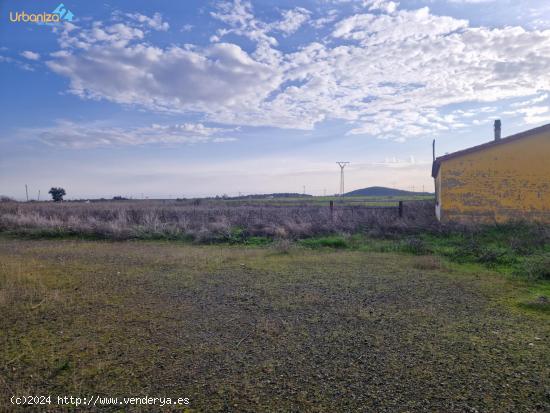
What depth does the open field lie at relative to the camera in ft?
10.9

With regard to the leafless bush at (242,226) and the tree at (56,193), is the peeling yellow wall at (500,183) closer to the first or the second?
the leafless bush at (242,226)

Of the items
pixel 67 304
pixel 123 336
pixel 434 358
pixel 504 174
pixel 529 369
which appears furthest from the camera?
pixel 504 174

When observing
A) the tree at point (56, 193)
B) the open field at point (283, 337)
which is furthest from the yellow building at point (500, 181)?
the tree at point (56, 193)

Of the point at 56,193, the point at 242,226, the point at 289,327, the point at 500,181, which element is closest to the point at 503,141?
the point at 500,181

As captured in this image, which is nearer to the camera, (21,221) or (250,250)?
(250,250)

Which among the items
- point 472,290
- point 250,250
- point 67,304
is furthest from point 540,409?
point 250,250

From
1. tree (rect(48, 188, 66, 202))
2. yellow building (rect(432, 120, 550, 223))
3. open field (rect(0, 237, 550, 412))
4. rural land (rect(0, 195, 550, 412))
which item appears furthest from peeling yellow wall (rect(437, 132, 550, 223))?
tree (rect(48, 188, 66, 202))

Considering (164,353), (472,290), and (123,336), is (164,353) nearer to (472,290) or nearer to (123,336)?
(123,336)

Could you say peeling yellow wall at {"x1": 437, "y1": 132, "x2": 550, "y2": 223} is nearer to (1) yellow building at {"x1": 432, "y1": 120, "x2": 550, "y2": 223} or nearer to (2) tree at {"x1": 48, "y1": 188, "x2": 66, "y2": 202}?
(1) yellow building at {"x1": 432, "y1": 120, "x2": 550, "y2": 223}

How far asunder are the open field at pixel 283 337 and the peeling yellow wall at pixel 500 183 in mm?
6555

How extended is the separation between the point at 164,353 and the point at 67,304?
2.66 m

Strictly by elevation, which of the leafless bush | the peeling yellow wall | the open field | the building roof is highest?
the building roof

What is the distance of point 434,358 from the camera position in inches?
155

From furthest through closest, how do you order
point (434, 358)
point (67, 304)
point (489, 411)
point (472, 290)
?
1. point (472, 290)
2. point (67, 304)
3. point (434, 358)
4. point (489, 411)
